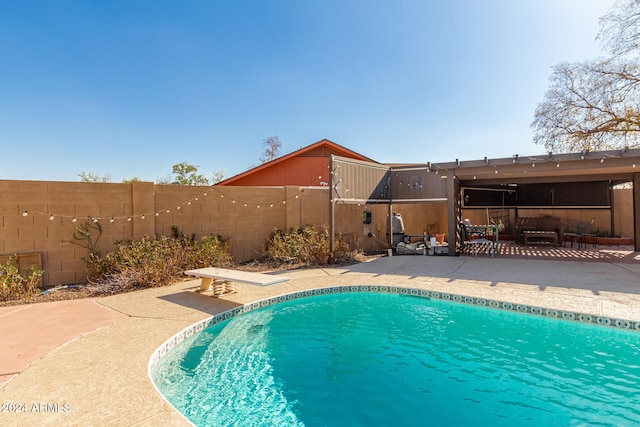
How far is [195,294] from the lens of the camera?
259 inches

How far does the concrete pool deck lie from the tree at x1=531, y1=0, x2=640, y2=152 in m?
8.09

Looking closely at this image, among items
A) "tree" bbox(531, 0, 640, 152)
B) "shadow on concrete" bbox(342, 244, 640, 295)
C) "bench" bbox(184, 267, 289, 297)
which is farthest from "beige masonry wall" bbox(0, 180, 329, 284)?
"tree" bbox(531, 0, 640, 152)

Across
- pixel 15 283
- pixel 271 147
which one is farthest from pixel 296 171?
pixel 271 147

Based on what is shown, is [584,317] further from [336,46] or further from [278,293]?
[336,46]

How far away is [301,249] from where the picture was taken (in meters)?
10.0

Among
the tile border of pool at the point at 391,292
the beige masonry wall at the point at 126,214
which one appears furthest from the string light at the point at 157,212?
the tile border of pool at the point at 391,292

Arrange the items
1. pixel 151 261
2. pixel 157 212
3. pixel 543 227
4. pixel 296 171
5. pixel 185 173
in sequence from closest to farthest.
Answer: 1. pixel 151 261
2. pixel 157 212
3. pixel 543 227
4. pixel 296 171
5. pixel 185 173

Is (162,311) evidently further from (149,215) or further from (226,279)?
(149,215)

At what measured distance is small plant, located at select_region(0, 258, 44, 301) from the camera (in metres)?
6.20

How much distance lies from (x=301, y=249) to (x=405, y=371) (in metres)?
6.18

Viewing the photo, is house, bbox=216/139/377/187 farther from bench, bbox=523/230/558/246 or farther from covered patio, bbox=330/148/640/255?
bench, bbox=523/230/558/246

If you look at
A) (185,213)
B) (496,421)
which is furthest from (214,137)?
(496,421)

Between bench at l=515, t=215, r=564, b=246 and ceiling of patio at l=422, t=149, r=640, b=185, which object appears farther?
bench at l=515, t=215, r=564, b=246

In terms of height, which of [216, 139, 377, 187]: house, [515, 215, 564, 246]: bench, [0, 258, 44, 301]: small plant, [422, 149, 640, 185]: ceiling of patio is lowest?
[0, 258, 44, 301]: small plant
